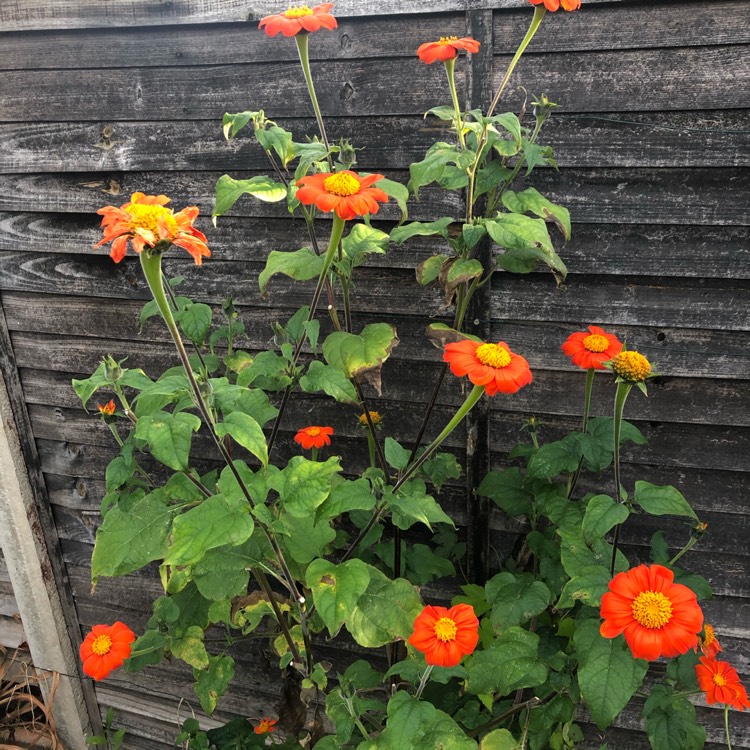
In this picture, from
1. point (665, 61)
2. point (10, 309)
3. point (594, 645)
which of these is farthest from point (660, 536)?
point (10, 309)

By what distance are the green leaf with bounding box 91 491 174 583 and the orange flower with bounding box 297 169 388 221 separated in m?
0.77

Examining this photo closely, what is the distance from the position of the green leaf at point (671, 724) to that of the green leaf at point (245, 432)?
111 centimetres

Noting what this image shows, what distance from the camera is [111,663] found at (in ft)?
5.66

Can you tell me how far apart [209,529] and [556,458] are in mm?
856

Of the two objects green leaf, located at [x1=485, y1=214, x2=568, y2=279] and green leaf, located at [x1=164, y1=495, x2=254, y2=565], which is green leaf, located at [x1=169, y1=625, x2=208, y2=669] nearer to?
green leaf, located at [x1=164, y1=495, x2=254, y2=565]

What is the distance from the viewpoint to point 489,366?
51.0 inches

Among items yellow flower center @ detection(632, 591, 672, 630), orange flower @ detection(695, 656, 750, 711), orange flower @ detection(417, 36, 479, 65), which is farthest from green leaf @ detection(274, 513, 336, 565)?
orange flower @ detection(417, 36, 479, 65)

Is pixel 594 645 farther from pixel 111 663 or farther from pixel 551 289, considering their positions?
pixel 111 663

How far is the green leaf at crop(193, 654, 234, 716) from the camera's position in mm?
1887

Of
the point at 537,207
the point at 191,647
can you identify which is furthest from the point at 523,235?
the point at 191,647

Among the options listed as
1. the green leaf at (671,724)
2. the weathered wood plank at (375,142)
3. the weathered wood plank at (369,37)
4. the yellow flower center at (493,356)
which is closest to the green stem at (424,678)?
the green leaf at (671,724)

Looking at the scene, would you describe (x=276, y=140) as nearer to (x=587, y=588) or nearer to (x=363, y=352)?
(x=363, y=352)

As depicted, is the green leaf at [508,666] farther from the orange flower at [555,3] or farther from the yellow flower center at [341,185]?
the orange flower at [555,3]

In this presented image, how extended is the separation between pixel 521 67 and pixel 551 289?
0.55 meters
